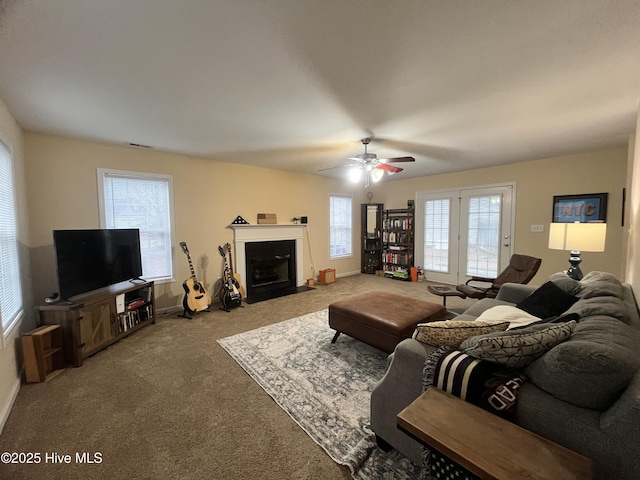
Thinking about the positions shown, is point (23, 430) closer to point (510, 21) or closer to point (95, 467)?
point (95, 467)

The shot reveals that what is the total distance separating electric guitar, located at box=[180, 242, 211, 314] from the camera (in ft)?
12.2

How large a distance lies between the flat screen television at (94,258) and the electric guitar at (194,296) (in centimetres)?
61

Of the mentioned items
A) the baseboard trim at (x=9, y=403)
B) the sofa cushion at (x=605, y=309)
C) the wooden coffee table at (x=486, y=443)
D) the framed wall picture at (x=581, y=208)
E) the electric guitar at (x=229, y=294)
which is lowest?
the baseboard trim at (x=9, y=403)

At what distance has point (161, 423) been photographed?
5.82 feet

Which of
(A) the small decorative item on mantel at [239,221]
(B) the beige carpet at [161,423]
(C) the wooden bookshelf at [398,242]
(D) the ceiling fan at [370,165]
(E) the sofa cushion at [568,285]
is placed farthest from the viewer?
(C) the wooden bookshelf at [398,242]

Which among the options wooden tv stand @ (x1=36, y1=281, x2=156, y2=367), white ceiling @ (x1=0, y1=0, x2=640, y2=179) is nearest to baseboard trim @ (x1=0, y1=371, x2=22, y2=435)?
wooden tv stand @ (x1=36, y1=281, x2=156, y2=367)

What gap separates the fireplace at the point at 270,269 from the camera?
15.6 feet

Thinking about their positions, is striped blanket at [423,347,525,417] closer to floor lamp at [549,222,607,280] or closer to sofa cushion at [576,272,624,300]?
sofa cushion at [576,272,624,300]

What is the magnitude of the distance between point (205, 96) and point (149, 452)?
249 cm

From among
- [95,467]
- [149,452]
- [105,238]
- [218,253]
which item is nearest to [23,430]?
[95,467]

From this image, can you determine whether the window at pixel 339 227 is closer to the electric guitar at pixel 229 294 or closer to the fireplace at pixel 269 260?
the fireplace at pixel 269 260

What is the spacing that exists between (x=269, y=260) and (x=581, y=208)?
16.9 feet

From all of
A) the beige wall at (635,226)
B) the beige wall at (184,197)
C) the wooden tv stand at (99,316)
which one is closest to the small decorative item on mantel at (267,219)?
the beige wall at (184,197)

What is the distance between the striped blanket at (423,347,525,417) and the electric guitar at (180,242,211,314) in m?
3.37
